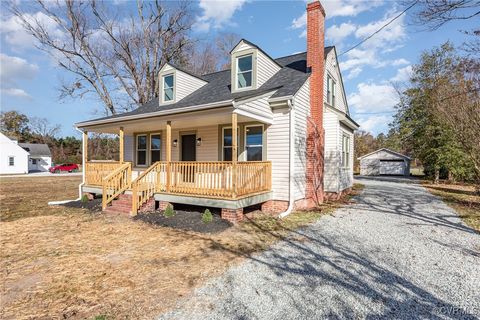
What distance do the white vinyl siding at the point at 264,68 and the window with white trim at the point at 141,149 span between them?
6194mm

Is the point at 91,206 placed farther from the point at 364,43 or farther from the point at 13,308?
the point at 364,43

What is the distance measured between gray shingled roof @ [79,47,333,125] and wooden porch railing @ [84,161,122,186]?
191 centimetres

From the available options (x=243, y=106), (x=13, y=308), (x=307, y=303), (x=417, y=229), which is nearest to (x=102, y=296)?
(x=13, y=308)

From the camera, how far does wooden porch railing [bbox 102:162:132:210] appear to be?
9562 millimetres

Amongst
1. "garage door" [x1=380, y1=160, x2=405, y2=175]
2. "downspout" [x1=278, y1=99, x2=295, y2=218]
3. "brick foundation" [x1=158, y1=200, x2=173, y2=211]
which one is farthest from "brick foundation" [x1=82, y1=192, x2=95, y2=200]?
"garage door" [x1=380, y1=160, x2=405, y2=175]

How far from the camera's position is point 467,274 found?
4.24 m

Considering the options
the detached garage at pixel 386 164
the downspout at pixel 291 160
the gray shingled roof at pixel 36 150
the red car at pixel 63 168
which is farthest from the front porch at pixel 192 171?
the gray shingled roof at pixel 36 150

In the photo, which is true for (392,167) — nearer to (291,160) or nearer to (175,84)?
(291,160)

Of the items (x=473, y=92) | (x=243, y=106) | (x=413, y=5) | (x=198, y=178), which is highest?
(x=413, y=5)

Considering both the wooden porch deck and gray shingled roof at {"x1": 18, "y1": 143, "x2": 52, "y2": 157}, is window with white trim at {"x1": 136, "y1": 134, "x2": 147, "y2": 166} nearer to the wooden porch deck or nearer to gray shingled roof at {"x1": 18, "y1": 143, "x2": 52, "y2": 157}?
the wooden porch deck

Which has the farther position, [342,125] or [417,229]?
[342,125]

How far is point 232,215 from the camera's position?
7422 mm

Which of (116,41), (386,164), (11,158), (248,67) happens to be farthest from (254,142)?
(11,158)

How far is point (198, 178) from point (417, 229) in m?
6.25
